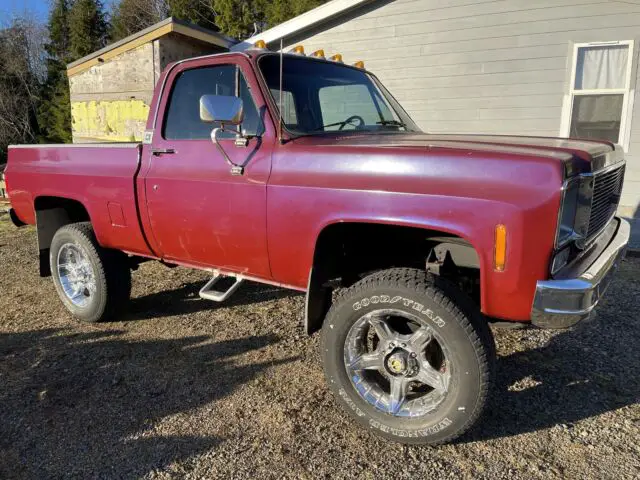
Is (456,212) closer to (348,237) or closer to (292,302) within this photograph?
(348,237)

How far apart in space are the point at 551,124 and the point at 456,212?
6.22 metres

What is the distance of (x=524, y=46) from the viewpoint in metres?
7.83

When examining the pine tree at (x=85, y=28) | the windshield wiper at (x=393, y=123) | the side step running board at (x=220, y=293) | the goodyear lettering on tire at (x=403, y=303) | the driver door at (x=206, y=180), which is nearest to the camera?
the goodyear lettering on tire at (x=403, y=303)

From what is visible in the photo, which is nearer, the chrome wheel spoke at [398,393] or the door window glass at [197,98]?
the chrome wheel spoke at [398,393]

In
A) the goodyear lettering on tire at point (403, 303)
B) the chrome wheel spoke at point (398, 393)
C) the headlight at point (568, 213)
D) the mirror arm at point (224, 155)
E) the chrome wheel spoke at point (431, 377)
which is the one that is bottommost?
the chrome wheel spoke at point (398, 393)

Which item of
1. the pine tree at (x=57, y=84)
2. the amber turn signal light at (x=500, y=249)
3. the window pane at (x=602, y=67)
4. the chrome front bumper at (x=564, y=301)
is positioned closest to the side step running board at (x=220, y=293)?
the amber turn signal light at (x=500, y=249)

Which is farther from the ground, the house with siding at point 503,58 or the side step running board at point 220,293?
the house with siding at point 503,58

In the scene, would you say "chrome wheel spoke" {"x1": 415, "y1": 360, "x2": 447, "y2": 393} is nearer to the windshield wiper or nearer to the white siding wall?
the windshield wiper

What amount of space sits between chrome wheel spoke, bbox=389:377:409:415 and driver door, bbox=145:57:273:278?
3.34 feet

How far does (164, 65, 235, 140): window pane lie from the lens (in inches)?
142

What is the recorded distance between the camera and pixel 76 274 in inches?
185

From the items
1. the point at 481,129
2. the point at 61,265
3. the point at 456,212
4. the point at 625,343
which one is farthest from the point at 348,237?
the point at 481,129

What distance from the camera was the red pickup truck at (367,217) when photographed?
2447 millimetres

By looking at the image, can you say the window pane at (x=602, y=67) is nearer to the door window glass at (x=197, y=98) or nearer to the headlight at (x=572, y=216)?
the headlight at (x=572, y=216)
